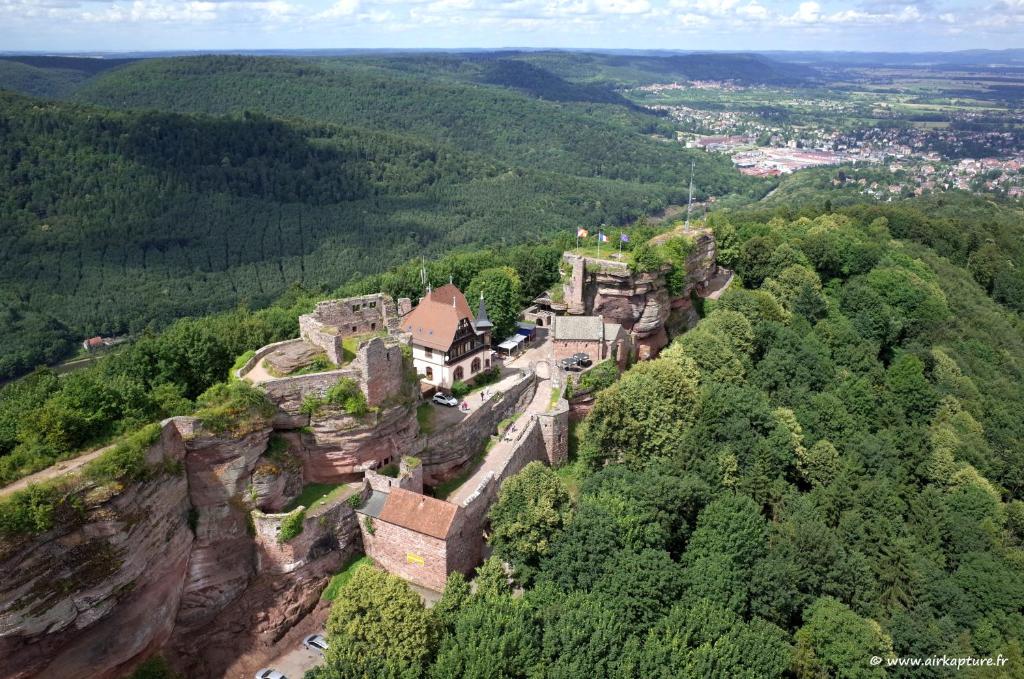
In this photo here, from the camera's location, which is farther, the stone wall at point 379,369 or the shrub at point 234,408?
the stone wall at point 379,369

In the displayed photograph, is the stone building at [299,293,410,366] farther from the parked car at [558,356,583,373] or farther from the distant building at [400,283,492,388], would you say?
the parked car at [558,356,583,373]

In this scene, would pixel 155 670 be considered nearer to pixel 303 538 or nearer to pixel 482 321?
pixel 303 538

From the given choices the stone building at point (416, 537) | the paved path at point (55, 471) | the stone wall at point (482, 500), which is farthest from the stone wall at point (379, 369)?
the paved path at point (55, 471)

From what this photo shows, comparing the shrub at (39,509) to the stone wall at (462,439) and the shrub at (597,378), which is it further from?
the shrub at (597,378)

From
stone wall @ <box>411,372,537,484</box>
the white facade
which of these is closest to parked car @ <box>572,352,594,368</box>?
stone wall @ <box>411,372,537,484</box>

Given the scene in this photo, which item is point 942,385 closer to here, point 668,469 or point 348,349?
point 668,469

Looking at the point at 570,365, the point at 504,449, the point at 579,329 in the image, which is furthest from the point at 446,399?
the point at 579,329
